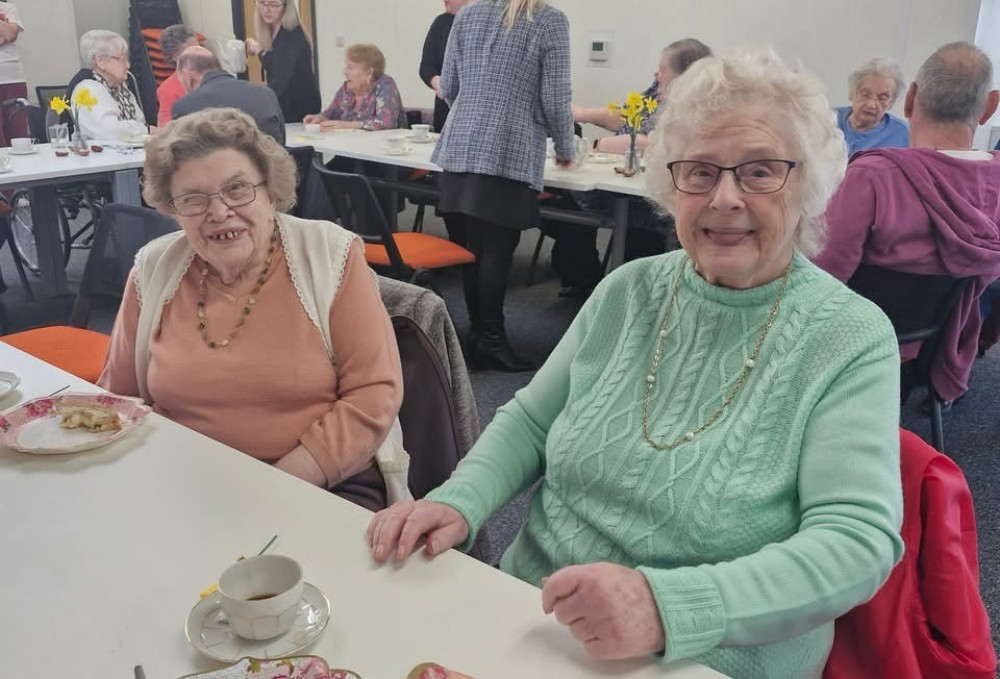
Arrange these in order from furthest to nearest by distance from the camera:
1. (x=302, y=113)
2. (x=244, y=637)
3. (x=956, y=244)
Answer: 1. (x=302, y=113)
2. (x=956, y=244)
3. (x=244, y=637)

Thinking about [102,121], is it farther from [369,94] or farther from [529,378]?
[529,378]

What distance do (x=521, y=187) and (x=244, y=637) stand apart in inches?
106

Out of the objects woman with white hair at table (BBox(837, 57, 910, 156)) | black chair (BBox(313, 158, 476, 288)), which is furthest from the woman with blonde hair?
woman with white hair at table (BBox(837, 57, 910, 156))

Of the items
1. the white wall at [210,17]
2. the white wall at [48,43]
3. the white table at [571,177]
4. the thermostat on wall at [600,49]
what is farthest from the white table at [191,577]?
the white wall at [210,17]

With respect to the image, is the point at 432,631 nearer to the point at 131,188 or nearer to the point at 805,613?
the point at 805,613

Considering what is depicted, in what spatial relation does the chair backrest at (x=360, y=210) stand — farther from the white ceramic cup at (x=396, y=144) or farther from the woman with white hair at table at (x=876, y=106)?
the woman with white hair at table at (x=876, y=106)

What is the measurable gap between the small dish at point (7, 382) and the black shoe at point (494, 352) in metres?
2.24

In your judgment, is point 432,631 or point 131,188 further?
point 131,188

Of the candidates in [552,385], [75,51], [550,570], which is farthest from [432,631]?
[75,51]

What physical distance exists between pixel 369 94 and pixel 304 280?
418 centimetres

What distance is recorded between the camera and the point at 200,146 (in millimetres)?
1659

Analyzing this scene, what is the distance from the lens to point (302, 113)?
5750 millimetres

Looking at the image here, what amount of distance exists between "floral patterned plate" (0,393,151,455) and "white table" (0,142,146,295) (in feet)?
8.73

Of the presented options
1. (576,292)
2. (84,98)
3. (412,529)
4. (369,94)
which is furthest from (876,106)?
(84,98)
